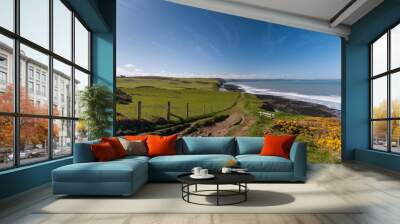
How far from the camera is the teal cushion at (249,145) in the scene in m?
7.11

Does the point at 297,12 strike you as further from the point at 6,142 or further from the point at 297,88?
the point at 6,142

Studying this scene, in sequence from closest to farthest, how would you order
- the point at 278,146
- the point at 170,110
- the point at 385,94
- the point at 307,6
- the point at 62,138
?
the point at 278,146, the point at 62,138, the point at 307,6, the point at 385,94, the point at 170,110

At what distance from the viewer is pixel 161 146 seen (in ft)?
23.1

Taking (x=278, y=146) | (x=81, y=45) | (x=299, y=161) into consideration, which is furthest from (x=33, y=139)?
(x=299, y=161)

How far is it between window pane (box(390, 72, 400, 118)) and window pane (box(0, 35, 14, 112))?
7.52 metres

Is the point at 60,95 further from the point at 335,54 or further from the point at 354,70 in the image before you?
the point at 335,54

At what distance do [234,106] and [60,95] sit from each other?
19.5 feet

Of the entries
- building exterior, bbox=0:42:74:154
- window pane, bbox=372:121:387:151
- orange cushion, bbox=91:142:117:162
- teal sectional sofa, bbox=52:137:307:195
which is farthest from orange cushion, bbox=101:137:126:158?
window pane, bbox=372:121:387:151

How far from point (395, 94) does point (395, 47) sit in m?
1.05

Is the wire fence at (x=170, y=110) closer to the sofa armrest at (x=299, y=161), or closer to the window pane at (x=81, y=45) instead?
the window pane at (x=81, y=45)

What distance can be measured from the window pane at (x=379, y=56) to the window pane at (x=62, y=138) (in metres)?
7.26

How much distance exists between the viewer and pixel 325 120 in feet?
38.2

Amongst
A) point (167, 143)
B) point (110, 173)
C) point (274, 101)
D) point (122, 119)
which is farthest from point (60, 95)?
point (274, 101)

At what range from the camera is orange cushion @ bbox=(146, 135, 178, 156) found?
6992mm
